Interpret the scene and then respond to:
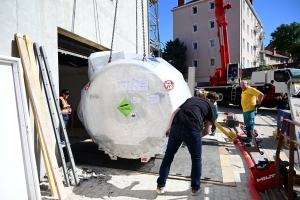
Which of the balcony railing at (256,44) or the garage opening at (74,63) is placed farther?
the balcony railing at (256,44)

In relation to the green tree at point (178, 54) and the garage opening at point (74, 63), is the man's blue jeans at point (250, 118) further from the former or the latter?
the green tree at point (178, 54)

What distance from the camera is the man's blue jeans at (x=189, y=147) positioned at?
327 cm

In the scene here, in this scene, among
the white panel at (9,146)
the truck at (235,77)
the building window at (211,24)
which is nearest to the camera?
the white panel at (9,146)

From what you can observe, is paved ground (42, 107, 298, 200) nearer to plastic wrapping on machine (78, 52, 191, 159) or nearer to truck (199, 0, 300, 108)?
plastic wrapping on machine (78, 52, 191, 159)

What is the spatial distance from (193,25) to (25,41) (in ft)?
101

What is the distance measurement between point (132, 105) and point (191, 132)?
3.85 ft

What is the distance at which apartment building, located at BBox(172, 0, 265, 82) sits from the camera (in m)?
28.2

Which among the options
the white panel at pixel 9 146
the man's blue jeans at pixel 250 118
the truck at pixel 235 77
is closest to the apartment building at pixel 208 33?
the truck at pixel 235 77

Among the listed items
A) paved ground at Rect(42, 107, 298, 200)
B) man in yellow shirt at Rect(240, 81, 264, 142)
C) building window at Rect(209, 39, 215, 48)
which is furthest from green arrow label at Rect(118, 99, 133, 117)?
building window at Rect(209, 39, 215, 48)

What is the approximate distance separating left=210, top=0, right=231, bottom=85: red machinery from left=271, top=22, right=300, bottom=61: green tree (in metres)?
21.3

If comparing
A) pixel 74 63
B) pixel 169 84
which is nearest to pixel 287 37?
pixel 74 63

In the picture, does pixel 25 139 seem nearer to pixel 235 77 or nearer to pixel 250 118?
pixel 250 118

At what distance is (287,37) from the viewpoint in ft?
108

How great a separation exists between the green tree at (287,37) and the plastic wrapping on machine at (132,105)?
33983 millimetres
